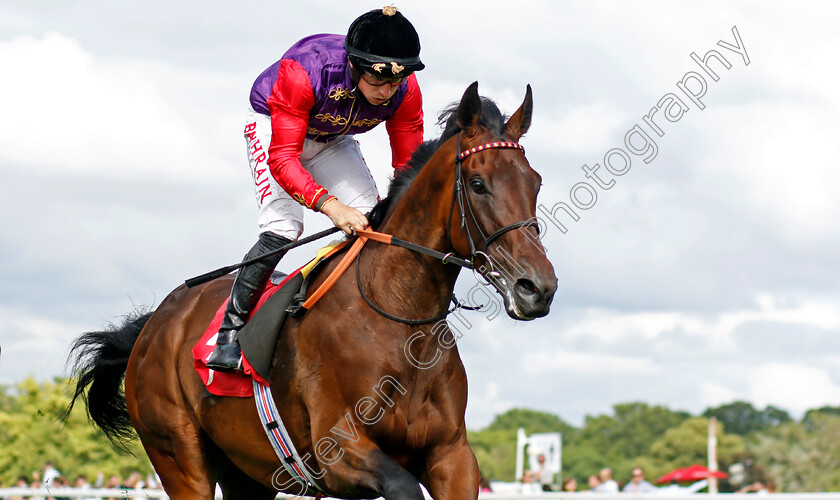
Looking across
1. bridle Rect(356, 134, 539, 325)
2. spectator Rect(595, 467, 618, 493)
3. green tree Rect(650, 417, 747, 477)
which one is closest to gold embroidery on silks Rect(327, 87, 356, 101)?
bridle Rect(356, 134, 539, 325)

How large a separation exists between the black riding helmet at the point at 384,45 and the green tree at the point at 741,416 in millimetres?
89138

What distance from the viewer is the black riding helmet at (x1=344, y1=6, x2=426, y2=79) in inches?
193

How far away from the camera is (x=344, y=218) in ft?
16.2

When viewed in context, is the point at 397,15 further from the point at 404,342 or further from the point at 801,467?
the point at 801,467

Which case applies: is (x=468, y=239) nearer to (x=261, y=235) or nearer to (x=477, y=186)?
(x=477, y=186)

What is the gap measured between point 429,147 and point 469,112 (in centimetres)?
44

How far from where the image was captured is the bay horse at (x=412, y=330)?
13.9ft

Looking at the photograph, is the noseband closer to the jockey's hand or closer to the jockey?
the jockey's hand

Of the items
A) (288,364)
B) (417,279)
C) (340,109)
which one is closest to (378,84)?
(340,109)

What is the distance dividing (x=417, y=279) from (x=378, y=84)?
3.64 ft

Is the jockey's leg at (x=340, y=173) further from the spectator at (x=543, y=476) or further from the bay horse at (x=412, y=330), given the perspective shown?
the spectator at (x=543, y=476)

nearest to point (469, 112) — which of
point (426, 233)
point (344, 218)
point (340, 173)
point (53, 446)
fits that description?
point (426, 233)

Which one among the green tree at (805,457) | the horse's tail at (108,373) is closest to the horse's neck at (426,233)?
the horse's tail at (108,373)

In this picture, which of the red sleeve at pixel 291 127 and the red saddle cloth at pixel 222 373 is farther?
the red saddle cloth at pixel 222 373
